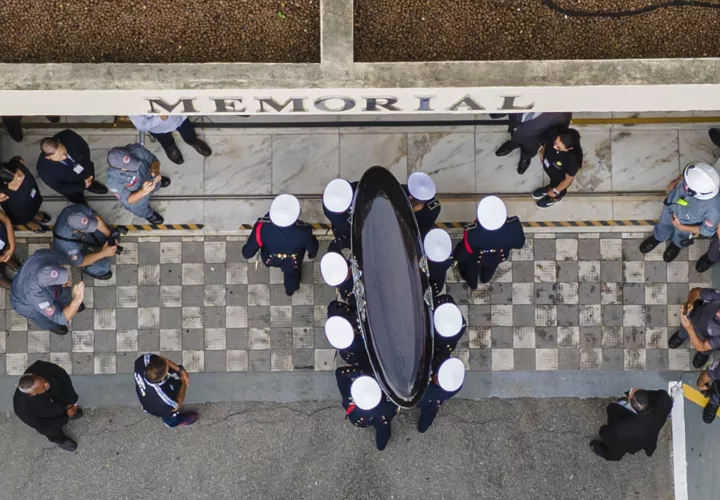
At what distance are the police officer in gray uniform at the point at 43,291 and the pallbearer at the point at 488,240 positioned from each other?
465 cm

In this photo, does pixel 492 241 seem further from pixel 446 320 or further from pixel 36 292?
pixel 36 292

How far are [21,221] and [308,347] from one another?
12.8 feet

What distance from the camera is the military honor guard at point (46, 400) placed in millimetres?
6510

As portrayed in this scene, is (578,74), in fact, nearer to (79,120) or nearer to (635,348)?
(635,348)

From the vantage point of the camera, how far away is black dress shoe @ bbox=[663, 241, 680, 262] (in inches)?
307

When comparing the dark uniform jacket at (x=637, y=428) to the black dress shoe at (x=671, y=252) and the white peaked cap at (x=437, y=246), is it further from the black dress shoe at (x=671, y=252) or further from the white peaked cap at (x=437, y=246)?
the white peaked cap at (x=437, y=246)

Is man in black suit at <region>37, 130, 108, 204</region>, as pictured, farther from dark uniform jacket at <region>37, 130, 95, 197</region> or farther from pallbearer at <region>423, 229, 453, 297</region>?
pallbearer at <region>423, 229, 453, 297</region>

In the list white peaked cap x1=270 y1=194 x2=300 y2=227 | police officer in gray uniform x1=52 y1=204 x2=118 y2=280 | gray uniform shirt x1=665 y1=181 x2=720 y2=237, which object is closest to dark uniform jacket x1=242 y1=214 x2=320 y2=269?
white peaked cap x1=270 y1=194 x2=300 y2=227

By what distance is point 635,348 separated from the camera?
A: 25.9 ft

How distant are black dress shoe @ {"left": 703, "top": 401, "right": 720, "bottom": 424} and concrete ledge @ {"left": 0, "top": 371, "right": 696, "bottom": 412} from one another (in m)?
0.41

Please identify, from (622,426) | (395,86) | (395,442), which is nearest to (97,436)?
(395,442)

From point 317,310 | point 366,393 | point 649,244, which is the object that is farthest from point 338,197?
point 649,244

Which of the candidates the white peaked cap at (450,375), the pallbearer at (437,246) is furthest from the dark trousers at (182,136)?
the white peaked cap at (450,375)

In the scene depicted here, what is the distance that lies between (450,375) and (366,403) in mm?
968
